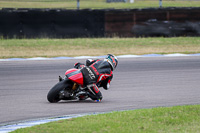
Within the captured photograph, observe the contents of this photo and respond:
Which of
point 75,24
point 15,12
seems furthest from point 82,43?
point 15,12

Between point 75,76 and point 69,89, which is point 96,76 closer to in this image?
point 75,76

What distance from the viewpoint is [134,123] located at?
627 centimetres

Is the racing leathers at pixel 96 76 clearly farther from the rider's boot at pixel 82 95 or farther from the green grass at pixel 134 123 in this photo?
the green grass at pixel 134 123

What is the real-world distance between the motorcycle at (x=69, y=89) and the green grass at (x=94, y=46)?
28.7ft

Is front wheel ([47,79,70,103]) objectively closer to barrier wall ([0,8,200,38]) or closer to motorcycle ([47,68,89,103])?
motorcycle ([47,68,89,103])

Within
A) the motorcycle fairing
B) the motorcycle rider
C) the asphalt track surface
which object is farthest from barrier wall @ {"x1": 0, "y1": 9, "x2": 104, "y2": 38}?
the motorcycle fairing

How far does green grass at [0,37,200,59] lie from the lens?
18.1 meters

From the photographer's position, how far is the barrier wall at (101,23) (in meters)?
20.0

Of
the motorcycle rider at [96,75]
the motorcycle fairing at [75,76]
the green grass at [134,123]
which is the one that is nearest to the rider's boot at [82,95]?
the motorcycle rider at [96,75]

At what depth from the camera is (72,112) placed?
769 centimetres

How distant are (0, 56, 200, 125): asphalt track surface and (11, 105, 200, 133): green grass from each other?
3.52 ft

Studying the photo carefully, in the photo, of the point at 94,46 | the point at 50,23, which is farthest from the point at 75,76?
the point at 50,23

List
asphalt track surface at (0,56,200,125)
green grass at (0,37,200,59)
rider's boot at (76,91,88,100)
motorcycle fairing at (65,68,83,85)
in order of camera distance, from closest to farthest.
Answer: asphalt track surface at (0,56,200,125) → motorcycle fairing at (65,68,83,85) → rider's boot at (76,91,88,100) → green grass at (0,37,200,59)

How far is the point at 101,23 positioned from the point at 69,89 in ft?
41.2
